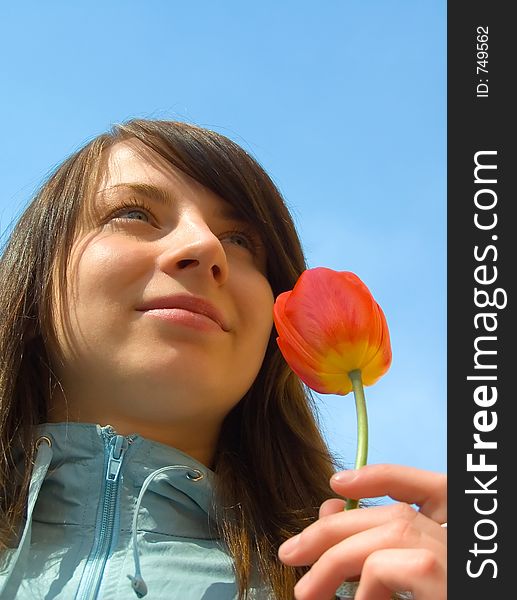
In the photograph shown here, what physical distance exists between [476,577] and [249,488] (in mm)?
986

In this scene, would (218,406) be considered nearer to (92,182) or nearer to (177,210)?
(177,210)

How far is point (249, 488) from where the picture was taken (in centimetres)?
181

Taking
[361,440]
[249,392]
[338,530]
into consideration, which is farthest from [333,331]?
[249,392]

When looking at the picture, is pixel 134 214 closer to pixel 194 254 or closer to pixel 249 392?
pixel 194 254

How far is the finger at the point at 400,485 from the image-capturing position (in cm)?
94

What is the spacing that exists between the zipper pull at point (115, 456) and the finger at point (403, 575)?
783mm

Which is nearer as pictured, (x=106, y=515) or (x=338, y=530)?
(x=338, y=530)

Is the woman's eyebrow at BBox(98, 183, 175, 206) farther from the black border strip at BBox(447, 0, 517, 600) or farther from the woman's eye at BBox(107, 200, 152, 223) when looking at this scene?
the black border strip at BBox(447, 0, 517, 600)

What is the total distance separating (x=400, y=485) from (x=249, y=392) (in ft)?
3.61

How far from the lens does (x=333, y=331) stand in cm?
105

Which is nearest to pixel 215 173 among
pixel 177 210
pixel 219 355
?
pixel 177 210

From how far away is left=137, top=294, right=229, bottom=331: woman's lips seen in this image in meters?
1.60

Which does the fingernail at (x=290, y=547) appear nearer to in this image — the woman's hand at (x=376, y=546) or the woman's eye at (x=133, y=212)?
the woman's hand at (x=376, y=546)

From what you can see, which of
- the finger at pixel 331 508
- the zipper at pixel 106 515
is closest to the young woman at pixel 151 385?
the zipper at pixel 106 515
